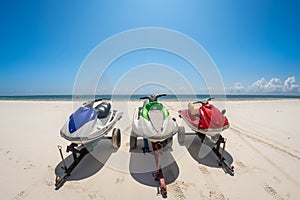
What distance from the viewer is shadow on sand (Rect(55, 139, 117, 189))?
12.1 ft

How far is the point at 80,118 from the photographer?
3896 millimetres

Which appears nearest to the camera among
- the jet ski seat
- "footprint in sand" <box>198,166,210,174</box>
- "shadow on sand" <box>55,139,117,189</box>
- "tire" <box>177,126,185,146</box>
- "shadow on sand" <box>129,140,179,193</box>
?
"shadow on sand" <box>129,140,179,193</box>

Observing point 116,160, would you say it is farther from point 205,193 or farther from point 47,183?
point 205,193

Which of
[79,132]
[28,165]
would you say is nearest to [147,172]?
[79,132]

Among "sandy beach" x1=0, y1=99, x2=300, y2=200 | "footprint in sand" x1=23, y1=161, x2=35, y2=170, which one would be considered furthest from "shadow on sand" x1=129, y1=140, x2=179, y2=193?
"footprint in sand" x1=23, y1=161, x2=35, y2=170

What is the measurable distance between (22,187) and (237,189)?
14.5ft

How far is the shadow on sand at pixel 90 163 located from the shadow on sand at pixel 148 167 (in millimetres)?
784

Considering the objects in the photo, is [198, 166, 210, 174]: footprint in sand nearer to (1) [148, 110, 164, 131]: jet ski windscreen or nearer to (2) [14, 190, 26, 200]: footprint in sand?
(1) [148, 110, 164, 131]: jet ski windscreen

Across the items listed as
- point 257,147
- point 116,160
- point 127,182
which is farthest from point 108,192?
point 257,147

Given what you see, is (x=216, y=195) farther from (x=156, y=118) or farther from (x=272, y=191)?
(x=156, y=118)

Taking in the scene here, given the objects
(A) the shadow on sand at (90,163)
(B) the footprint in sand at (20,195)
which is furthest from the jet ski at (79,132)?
(B) the footprint in sand at (20,195)

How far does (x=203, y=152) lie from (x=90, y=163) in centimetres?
336

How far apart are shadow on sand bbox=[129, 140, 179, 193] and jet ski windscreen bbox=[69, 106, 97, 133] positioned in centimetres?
164

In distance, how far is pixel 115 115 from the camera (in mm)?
5613
